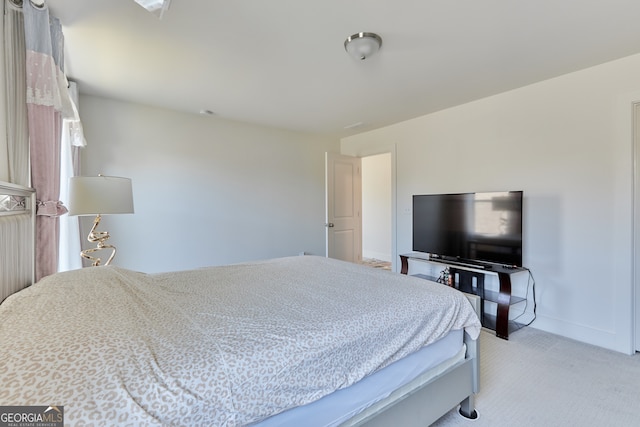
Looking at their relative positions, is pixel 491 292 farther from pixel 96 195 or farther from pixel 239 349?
pixel 96 195

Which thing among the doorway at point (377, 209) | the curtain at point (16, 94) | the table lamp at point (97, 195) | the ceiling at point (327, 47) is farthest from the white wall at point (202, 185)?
the doorway at point (377, 209)

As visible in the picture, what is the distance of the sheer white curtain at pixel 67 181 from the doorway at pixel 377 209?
15.9ft

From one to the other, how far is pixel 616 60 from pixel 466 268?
85.9 inches

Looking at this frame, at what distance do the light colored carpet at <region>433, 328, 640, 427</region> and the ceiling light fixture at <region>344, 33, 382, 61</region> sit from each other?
8.14 ft

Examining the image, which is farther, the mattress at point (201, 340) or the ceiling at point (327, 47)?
the ceiling at point (327, 47)

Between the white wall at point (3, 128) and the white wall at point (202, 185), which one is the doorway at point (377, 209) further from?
the white wall at point (3, 128)

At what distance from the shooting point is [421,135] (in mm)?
3922

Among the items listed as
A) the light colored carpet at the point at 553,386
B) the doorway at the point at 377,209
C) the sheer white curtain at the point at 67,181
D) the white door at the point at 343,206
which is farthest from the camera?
the doorway at the point at 377,209

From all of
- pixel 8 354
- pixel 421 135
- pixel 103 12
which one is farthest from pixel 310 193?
pixel 8 354

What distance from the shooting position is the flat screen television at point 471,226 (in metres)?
2.79

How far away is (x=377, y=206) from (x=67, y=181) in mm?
5551

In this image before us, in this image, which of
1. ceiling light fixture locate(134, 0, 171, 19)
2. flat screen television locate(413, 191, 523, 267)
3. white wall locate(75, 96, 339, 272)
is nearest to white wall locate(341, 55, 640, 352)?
flat screen television locate(413, 191, 523, 267)

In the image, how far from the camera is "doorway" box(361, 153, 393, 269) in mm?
6441

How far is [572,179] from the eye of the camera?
268 cm
